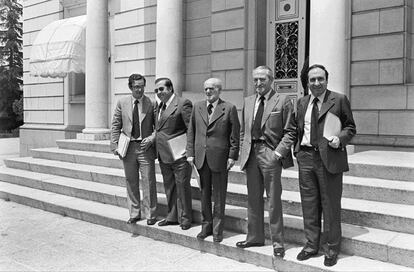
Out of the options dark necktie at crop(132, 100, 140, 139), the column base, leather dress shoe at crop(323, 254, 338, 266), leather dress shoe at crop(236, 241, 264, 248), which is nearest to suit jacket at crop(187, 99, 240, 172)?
leather dress shoe at crop(236, 241, 264, 248)

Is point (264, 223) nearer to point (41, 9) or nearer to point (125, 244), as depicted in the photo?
point (125, 244)

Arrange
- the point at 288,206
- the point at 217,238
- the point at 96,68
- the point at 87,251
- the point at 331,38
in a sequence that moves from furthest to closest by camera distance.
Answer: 1. the point at 96,68
2. the point at 331,38
3. the point at 288,206
4. the point at 87,251
5. the point at 217,238

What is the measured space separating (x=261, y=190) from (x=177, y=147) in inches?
56.4

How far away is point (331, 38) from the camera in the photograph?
6961 mm

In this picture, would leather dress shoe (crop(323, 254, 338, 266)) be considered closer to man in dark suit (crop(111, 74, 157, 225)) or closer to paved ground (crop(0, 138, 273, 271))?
paved ground (crop(0, 138, 273, 271))

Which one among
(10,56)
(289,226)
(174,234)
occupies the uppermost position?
(10,56)

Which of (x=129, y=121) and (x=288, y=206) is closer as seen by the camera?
Answer: (x=288, y=206)

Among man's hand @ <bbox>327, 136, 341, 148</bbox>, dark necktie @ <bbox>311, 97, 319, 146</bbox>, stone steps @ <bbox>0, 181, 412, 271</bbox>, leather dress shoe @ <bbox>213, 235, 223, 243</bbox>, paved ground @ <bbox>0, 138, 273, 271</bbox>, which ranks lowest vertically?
paved ground @ <bbox>0, 138, 273, 271</bbox>

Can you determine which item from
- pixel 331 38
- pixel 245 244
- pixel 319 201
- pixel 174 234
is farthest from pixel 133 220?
pixel 331 38

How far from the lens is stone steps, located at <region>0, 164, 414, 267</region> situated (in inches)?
179

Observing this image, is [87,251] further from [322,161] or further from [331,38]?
[331,38]

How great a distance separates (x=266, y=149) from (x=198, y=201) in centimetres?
232

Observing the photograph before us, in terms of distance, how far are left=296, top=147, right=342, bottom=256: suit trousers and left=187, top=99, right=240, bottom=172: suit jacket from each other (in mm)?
919

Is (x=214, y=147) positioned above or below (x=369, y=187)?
above
